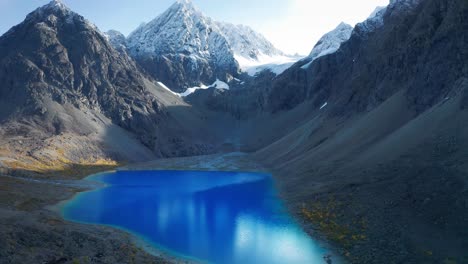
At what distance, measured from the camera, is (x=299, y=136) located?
110 m

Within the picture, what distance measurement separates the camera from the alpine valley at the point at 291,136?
32.5 m

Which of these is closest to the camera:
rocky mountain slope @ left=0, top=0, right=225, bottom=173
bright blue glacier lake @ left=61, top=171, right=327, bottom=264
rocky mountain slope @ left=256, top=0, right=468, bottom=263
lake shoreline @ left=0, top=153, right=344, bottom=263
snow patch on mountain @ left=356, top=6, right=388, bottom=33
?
lake shoreline @ left=0, top=153, right=344, bottom=263

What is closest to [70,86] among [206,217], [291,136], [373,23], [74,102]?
[74,102]

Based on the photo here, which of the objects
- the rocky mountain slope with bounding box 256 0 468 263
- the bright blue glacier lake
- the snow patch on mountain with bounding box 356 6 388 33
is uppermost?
the snow patch on mountain with bounding box 356 6 388 33

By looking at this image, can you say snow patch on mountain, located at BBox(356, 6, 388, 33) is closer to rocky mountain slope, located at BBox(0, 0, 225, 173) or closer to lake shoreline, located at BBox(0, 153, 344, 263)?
lake shoreline, located at BBox(0, 153, 344, 263)

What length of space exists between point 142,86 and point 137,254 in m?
135

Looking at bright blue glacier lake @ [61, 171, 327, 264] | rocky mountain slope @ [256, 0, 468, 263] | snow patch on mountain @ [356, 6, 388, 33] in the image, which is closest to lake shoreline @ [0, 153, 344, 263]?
bright blue glacier lake @ [61, 171, 327, 264]

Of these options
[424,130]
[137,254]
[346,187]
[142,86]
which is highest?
[142,86]

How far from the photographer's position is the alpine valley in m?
32.5

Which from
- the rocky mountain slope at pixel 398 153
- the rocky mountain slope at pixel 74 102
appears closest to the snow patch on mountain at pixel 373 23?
the rocky mountain slope at pixel 398 153

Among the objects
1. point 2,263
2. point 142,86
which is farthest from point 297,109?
point 2,263

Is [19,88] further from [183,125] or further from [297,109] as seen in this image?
[297,109]

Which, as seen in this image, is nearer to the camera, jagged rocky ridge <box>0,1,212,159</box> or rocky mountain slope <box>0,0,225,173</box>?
rocky mountain slope <box>0,0,225,173</box>

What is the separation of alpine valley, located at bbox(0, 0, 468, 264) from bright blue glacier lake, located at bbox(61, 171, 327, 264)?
2096 millimetres
